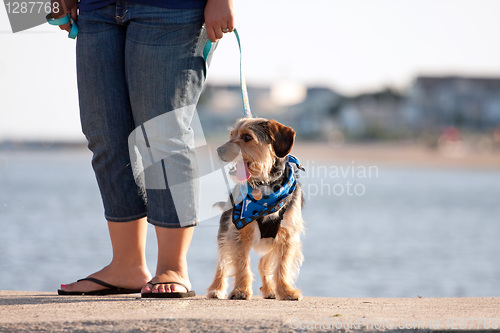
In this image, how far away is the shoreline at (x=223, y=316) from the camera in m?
2.42

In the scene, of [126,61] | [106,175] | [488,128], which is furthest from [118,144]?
[488,128]

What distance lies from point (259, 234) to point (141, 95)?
974mm

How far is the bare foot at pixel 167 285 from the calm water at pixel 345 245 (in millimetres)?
1310

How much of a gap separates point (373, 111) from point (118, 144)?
207ft

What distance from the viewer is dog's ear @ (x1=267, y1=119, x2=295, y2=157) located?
3.66 metres

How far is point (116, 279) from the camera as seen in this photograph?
3.44 meters

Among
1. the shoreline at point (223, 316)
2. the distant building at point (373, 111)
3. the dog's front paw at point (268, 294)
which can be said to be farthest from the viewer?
the distant building at point (373, 111)

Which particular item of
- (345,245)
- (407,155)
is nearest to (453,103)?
(407,155)

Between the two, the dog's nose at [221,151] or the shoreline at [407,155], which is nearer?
the dog's nose at [221,151]

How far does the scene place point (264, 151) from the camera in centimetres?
369

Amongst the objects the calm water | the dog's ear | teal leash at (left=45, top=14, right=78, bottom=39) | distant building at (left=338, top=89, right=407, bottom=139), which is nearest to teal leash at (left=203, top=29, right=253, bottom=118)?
the dog's ear

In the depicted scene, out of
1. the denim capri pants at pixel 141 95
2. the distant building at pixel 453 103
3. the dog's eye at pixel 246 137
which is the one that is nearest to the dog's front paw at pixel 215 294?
the denim capri pants at pixel 141 95

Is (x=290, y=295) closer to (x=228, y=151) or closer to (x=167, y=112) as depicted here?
(x=228, y=151)

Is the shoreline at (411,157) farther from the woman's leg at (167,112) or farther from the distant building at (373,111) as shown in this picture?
the woman's leg at (167,112)
